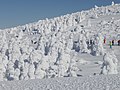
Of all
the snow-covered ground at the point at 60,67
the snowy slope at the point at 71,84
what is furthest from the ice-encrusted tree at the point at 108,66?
the snowy slope at the point at 71,84

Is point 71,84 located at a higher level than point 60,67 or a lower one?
lower

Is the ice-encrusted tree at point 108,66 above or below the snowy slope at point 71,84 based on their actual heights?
above

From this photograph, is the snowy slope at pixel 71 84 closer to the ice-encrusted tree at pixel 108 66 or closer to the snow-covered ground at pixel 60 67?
the snow-covered ground at pixel 60 67

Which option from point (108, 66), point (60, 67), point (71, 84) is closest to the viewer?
point (71, 84)

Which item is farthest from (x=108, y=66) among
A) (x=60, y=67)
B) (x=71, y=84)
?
(x=71, y=84)

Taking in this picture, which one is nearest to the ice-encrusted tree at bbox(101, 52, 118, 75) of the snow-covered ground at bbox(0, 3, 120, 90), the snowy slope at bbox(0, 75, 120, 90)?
the snow-covered ground at bbox(0, 3, 120, 90)

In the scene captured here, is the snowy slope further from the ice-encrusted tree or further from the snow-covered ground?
the ice-encrusted tree

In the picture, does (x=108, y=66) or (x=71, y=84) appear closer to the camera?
(x=71, y=84)

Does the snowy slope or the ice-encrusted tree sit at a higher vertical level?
the ice-encrusted tree

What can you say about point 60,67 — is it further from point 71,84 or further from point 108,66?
point 71,84

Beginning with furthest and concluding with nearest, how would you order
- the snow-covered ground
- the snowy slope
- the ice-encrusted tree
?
the ice-encrusted tree < the snow-covered ground < the snowy slope

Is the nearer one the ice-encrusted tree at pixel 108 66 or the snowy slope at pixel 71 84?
the snowy slope at pixel 71 84

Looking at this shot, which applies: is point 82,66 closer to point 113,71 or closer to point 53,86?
point 113,71

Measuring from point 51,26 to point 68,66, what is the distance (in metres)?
49.3
